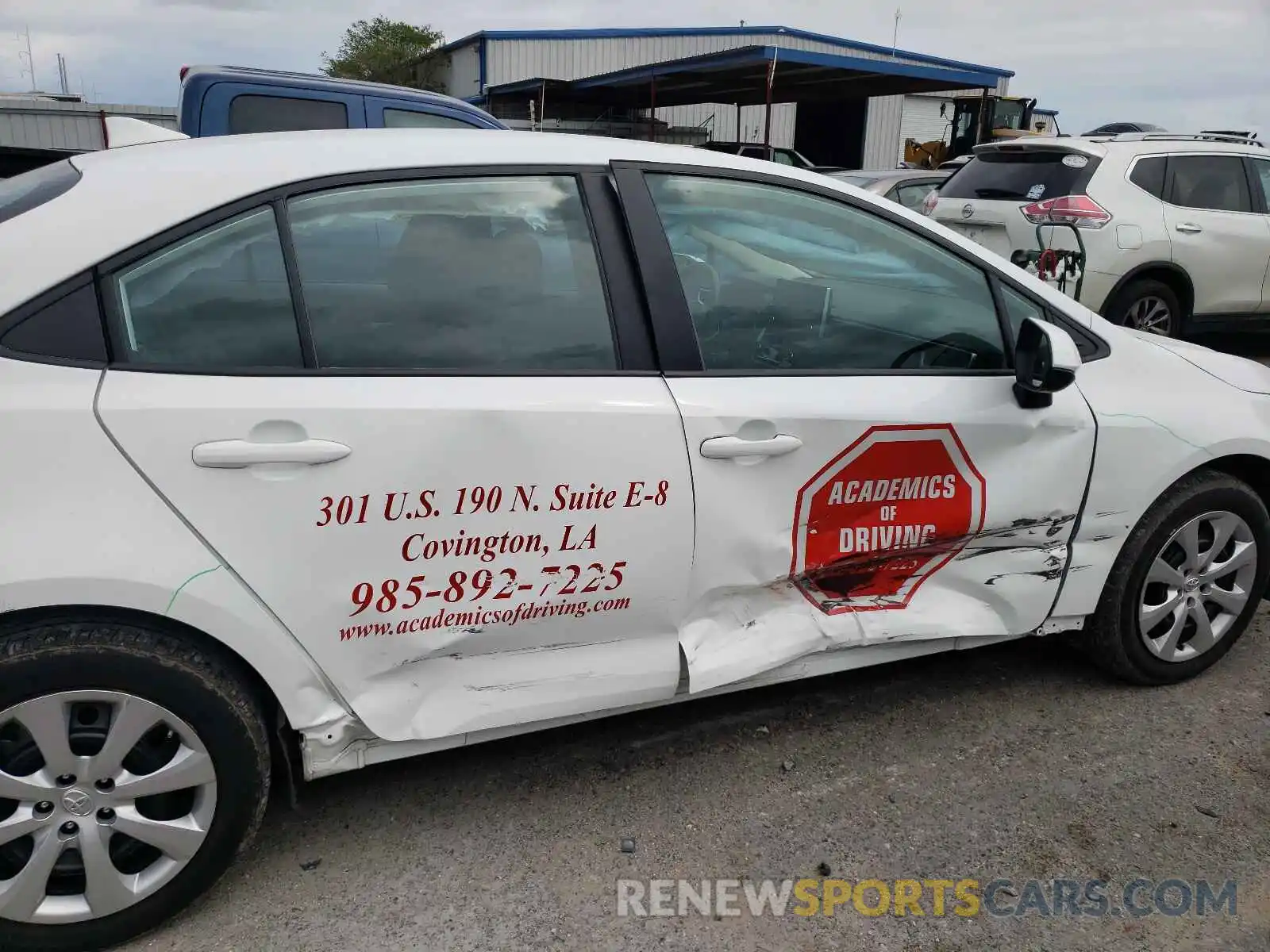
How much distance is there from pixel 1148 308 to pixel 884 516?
5865 mm

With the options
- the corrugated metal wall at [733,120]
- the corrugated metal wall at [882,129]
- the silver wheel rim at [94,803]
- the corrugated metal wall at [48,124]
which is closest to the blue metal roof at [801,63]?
the corrugated metal wall at [48,124]

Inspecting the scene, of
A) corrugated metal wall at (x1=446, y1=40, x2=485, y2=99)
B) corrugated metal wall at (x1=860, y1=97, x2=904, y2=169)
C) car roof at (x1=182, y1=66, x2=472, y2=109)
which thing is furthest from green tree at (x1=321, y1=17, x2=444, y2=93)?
car roof at (x1=182, y1=66, x2=472, y2=109)

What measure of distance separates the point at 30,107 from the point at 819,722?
13.2 metres

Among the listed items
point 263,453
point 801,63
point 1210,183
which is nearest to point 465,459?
point 263,453

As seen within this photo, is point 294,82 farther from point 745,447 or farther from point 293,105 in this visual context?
point 745,447

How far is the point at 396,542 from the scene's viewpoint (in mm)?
2133

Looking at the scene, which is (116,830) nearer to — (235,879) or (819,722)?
(235,879)

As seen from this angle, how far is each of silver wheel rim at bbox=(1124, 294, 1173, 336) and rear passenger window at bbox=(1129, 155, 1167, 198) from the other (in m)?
0.75

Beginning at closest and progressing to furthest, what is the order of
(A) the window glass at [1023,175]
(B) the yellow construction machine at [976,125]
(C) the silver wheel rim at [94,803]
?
(C) the silver wheel rim at [94,803], (A) the window glass at [1023,175], (B) the yellow construction machine at [976,125]

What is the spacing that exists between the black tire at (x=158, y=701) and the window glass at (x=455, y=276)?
0.67 metres

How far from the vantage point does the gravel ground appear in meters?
2.25

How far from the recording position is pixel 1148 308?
744 cm

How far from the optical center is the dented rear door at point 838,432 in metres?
2.45

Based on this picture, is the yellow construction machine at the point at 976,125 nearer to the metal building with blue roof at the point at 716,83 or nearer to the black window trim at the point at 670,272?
the metal building with blue roof at the point at 716,83
